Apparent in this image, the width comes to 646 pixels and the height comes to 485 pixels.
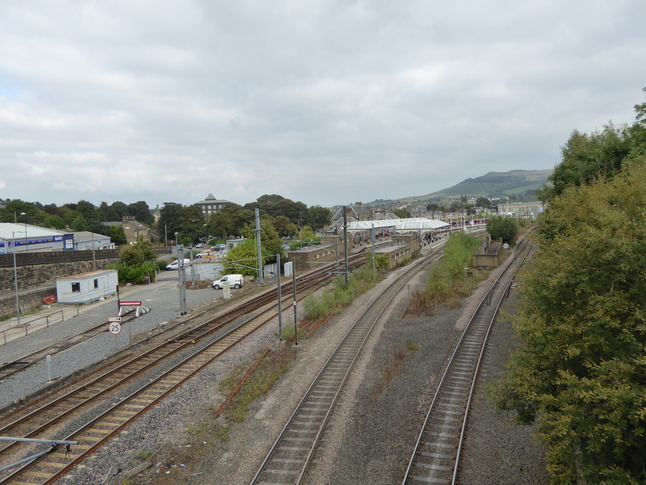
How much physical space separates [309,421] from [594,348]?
27.0 feet

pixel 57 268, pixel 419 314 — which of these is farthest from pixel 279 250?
pixel 419 314

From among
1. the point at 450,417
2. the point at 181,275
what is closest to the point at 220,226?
the point at 181,275

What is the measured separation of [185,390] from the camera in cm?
1454

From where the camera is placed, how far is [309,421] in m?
12.2

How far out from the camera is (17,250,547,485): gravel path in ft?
31.9

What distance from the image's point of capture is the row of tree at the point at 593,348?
5.57 m

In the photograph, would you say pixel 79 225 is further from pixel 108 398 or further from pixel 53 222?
pixel 108 398

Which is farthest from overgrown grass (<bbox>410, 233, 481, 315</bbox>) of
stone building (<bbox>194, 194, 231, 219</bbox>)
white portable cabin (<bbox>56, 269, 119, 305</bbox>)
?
stone building (<bbox>194, 194, 231, 219</bbox>)

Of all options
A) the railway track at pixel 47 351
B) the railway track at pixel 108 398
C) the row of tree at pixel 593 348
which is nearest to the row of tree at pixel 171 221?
the railway track at pixel 47 351

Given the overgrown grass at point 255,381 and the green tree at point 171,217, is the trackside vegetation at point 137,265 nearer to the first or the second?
the overgrown grass at point 255,381

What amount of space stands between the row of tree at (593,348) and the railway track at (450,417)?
7.87 feet

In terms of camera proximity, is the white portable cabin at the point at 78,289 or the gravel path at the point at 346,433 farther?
the white portable cabin at the point at 78,289

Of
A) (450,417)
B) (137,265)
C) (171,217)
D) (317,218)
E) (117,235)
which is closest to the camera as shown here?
(450,417)

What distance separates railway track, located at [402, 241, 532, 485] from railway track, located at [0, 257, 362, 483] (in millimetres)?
8588
